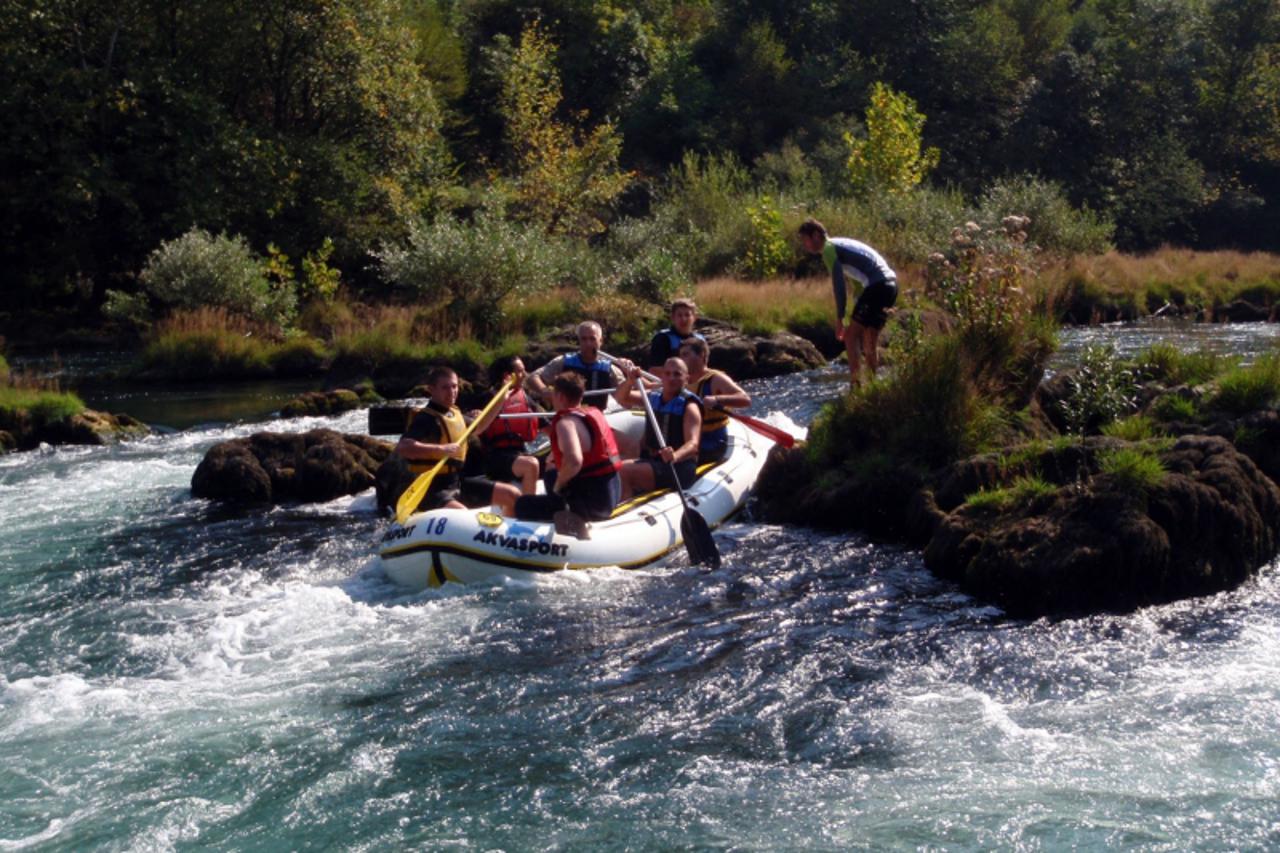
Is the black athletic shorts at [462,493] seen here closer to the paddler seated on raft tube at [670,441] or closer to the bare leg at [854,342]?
the paddler seated on raft tube at [670,441]

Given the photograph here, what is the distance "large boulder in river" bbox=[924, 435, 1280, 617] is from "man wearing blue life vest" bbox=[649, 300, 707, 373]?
3.13 meters

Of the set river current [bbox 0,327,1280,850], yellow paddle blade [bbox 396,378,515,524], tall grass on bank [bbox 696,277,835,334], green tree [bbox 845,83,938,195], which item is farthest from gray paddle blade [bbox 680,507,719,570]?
green tree [bbox 845,83,938,195]

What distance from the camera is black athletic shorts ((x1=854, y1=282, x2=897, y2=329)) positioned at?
1020cm

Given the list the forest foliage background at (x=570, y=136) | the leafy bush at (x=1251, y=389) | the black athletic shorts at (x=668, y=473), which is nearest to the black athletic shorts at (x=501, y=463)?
the black athletic shorts at (x=668, y=473)

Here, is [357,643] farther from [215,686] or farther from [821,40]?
[821,40]

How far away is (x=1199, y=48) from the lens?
34.0 metres

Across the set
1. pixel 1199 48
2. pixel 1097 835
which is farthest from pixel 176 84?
pixel 1199 48

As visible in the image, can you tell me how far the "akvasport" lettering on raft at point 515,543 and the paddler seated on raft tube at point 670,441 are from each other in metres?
1.36

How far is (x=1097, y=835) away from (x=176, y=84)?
21.9 metres

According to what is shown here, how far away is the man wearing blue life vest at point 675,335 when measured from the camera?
10367mm

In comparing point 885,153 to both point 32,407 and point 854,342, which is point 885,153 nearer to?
point 854,342

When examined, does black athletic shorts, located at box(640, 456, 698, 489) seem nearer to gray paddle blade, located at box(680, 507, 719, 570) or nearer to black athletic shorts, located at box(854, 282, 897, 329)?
gray paddle blade, located at box(680, 507, 719, 570)

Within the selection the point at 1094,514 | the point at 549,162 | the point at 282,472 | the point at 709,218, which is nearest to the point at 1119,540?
the point at 1094,514

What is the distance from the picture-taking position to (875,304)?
10266 millimetres
